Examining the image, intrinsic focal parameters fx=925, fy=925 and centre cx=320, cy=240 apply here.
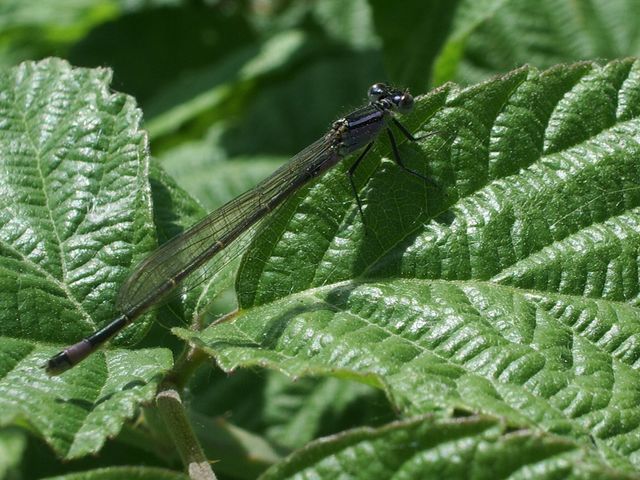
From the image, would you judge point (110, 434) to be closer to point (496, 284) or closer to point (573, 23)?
point (496, 284)

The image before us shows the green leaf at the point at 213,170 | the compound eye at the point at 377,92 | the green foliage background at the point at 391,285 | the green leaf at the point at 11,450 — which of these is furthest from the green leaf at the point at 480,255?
the green leaf at the point at 213,170

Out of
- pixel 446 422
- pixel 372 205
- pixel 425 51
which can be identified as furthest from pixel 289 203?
pixel 425 51

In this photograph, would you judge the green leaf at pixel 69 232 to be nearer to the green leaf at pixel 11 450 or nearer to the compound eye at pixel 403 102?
the compound eye at pixel 403 102

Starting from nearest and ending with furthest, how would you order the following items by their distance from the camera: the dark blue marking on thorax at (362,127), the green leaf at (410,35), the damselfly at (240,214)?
the damselfly at (240,214)
the dark blue marking on thorax at (362,127)
the green leaf at (410,35)

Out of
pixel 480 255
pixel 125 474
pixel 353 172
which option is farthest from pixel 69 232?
pixel 480 255

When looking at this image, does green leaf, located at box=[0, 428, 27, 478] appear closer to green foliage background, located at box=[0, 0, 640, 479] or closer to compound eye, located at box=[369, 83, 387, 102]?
green foliage background, located at box=[0, 0, 640, 479]

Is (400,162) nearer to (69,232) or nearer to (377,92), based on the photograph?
(377,92)
